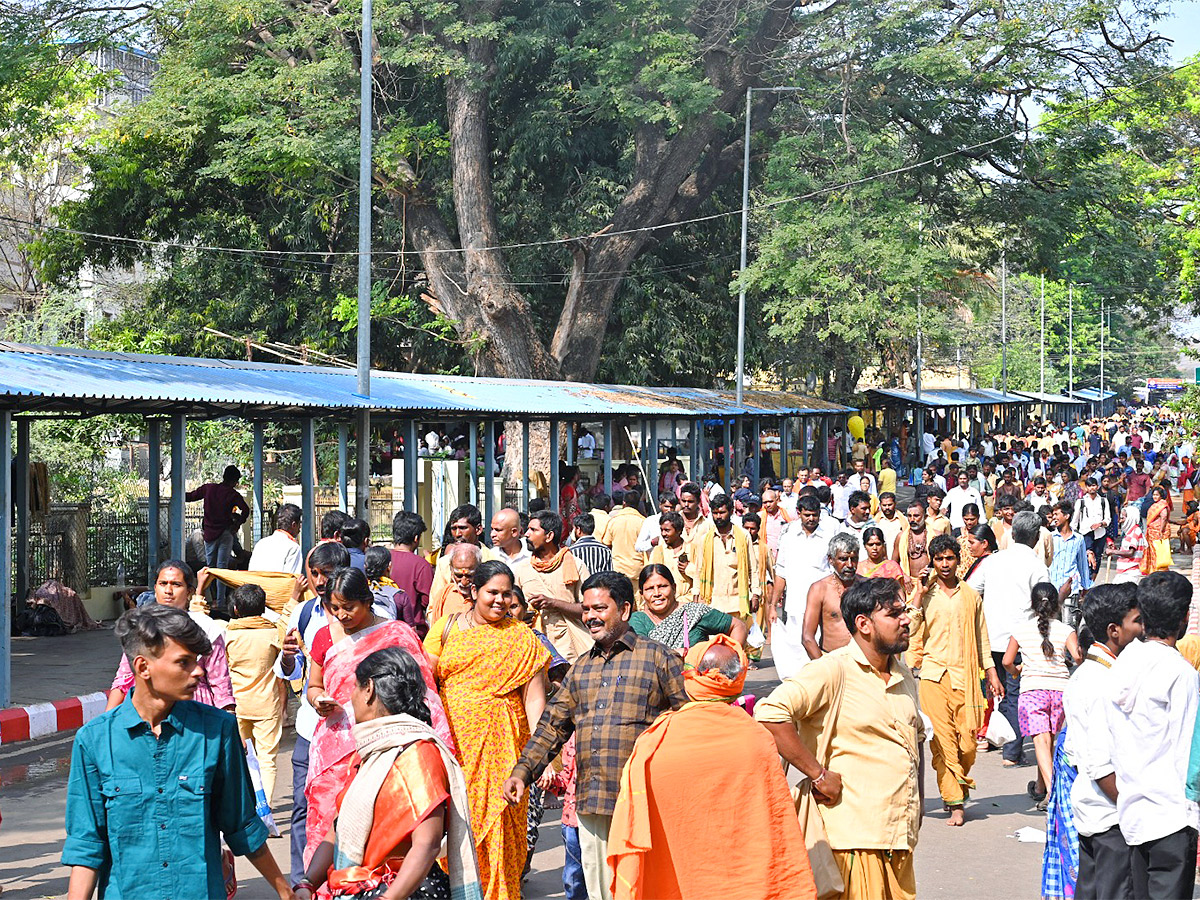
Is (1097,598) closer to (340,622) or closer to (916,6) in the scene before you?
(340,622)

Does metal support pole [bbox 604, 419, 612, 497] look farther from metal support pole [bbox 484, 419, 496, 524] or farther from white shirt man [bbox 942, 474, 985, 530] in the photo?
white shirt man [bbox 942, 474, 985, 530]

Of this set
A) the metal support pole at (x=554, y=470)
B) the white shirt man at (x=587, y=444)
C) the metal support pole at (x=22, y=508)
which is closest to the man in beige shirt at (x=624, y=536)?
the metal support pole at (x=22, y=508)

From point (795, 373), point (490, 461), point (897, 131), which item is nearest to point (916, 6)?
point (897, 131)

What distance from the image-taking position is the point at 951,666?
8.56 m

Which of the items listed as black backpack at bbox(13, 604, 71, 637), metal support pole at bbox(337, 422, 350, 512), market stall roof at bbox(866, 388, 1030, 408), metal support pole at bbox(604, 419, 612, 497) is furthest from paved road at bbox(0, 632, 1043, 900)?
market stall roof at bbox(866, 388, 1030, 408)

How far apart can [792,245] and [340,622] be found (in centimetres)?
2365

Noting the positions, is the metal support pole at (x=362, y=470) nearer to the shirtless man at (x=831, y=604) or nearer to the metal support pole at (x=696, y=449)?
the shirtless man at (x=831, y=604)

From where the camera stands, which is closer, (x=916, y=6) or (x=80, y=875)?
(x=80, y=875)

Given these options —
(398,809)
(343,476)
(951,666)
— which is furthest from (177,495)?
(398,809)

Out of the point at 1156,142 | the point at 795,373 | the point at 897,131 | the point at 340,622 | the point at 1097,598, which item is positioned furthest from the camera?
the point at 795,373

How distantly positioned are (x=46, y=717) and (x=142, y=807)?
8.17 m

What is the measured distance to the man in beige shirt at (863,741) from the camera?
4.77 metres

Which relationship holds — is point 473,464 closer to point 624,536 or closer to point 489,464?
point 489,464

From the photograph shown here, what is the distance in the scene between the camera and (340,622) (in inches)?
237
